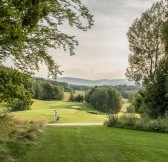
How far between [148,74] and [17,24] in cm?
2935

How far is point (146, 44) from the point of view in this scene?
116 ft

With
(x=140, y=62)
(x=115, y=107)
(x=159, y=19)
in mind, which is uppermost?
(x=159, y=19)

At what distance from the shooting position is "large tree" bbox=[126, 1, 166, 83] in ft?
114

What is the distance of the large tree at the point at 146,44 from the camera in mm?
34678

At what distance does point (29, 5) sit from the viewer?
898 centimetres

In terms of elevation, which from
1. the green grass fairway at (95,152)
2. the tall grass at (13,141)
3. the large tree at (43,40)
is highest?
the large tree at (43,40)

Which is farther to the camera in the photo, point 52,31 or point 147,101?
point 147,101

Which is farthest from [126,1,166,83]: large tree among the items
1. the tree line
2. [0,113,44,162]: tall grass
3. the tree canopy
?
the tree canopy

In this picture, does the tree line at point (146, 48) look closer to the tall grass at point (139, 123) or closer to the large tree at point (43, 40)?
the tall grass at point (139, 123)

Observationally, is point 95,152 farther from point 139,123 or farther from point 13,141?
point 139,123

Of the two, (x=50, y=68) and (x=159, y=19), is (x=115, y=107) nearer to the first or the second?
(x=159, y=19)

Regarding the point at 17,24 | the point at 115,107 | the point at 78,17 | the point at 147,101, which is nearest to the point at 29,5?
the point at 17,24

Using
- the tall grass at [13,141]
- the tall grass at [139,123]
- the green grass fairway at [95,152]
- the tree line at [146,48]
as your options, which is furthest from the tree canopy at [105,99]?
the green grass fairway at [95,152]

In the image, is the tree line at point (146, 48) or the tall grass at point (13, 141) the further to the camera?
the tree line at point (146, 48)
